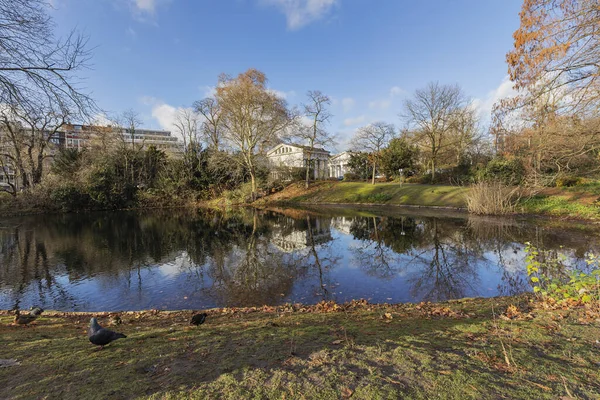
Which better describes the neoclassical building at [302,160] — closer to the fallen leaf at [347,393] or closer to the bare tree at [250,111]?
the bare tree at [250,111]

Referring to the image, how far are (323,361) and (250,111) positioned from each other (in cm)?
2997

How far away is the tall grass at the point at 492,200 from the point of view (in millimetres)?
18578

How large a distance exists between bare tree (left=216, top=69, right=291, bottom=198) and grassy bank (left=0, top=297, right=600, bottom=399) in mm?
27704

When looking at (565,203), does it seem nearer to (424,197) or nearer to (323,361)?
(424,197)

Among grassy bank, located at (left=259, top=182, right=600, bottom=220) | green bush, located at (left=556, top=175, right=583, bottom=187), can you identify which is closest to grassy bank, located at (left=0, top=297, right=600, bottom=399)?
grassy bank, located at (left=259, top=182, right=600, bottom=220)

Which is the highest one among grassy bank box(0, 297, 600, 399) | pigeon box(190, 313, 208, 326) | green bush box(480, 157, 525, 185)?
green bush box(480, 157, 525, 185)

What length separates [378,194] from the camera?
30.5 m

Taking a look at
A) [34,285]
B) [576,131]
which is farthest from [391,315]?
[34,285]

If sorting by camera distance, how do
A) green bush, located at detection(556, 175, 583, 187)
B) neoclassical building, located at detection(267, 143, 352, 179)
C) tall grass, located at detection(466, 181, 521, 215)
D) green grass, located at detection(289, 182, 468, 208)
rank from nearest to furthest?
tall grass, located at detection(466, 181, 521, 215)
green bush, located at detection(556, 175, 583, 187)
green grass, located at detection(289, 182, 468, 208)
neoclassical building, located at detection(267, 143, 352, 179)

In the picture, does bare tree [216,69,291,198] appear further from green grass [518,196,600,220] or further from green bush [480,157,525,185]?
green grass [518,196,600,220]

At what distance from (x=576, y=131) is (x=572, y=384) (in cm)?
953

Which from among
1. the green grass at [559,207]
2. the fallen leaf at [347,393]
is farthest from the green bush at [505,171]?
the fallen leaf at [347,393]

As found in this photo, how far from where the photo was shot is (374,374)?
2.52 meters

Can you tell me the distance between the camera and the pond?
714 centimetres
